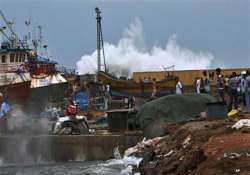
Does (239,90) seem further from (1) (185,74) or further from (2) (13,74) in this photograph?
(1) (185,74)

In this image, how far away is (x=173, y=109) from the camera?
22953 mm

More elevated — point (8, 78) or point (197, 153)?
point (8, 78)

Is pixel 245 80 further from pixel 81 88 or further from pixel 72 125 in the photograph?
pixel 81 88

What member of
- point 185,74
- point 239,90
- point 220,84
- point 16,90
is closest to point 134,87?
point 185,74

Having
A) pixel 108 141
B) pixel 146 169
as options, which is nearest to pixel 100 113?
pixel 108 141

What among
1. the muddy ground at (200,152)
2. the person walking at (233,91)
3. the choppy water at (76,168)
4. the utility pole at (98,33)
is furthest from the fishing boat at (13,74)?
the muddy ground at (200,152)

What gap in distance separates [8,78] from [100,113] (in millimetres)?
9952

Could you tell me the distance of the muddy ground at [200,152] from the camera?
431 inches

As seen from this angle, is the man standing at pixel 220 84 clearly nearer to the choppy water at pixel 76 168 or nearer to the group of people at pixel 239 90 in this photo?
the group of people at pixel 239 90

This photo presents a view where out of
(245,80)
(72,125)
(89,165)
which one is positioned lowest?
(89,165)

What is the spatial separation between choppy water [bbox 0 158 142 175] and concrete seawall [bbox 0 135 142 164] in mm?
572

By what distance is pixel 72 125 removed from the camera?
78.2ft

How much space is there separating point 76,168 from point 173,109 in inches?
188

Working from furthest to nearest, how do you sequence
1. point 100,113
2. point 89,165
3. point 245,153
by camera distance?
point 100,113 → point 89,165 → point 245,153
